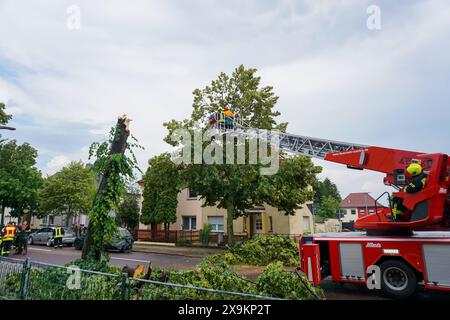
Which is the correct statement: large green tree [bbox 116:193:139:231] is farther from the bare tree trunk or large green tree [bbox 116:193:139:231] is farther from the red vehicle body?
the red vehicle body

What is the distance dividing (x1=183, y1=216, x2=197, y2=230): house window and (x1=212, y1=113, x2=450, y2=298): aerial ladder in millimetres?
22677

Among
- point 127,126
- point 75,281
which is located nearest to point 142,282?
point 75,281

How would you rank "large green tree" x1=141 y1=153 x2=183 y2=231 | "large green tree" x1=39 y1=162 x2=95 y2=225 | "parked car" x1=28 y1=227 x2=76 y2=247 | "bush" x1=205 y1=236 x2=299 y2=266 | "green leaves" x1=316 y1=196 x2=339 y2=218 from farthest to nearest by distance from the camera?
1. "green leaves" x1=316 y1=196 x2=339 y2=218
2. "large green tree" x1=39 y1=162 x2=95 y2=225
3. "parked car" x1=28 y1=227 x2=76 y2=247
4. "large green tree" x1=141 y1=153 x2=183 y2=231
5. "bush" x1=205 y1=236 x2=299 y2=266

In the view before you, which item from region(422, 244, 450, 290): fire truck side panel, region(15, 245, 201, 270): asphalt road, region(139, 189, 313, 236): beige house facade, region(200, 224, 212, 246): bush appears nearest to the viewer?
region(422, 244, 450, 290): fire truck side panel

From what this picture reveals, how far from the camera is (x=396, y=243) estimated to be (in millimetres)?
8102

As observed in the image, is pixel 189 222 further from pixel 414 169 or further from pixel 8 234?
pixel 414 169

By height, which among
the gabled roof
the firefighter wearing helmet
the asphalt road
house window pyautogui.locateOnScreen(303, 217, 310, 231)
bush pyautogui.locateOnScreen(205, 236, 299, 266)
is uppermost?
the gabled roof

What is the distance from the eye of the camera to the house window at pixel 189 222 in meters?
31.2

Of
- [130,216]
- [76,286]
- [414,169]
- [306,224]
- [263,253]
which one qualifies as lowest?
[263,253]

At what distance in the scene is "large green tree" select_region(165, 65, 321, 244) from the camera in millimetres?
17386

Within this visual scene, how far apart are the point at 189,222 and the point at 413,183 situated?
25647 mm

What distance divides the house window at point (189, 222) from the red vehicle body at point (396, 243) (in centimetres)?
2270

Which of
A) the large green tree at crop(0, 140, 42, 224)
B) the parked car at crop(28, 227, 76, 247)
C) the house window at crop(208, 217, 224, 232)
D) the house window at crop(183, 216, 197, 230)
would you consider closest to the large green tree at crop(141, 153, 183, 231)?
the house window at crop(183, 216, 197, 230)

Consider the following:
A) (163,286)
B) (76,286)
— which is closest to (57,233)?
(76,286)
